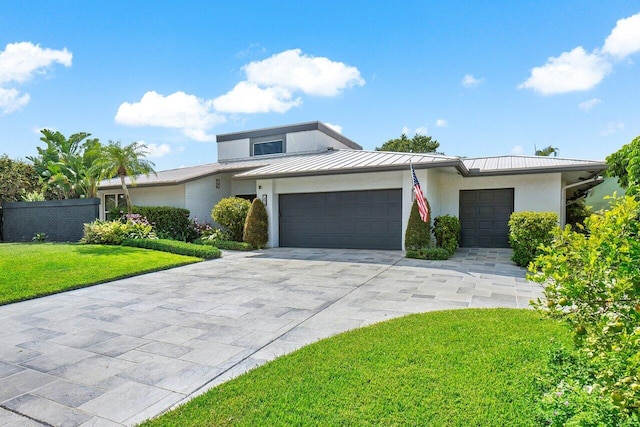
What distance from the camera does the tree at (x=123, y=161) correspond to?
1334 centimetres

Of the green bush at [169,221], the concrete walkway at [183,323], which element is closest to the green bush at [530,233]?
the concrete walkway at [183,323]

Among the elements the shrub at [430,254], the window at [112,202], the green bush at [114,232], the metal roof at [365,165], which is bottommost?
the shrub at [430,254]

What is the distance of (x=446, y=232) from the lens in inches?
434

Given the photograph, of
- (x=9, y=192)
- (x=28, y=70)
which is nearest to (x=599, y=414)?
(x=28, y=70)

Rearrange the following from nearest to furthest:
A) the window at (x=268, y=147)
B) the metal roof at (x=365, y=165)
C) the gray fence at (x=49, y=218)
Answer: the metal roof at (x=365, y=165), the gray fence at (x=49, y=218), the window at (x=268, y=147)

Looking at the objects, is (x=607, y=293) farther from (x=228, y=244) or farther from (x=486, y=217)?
(x=228, y=244)

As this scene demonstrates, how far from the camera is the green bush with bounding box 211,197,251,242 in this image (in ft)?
44.1

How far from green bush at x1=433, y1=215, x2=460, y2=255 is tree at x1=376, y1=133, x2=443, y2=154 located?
2343cm

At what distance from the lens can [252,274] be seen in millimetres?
8203

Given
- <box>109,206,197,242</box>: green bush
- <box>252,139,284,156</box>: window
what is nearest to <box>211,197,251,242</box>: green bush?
<box>109,206,197,242</box>: green bush

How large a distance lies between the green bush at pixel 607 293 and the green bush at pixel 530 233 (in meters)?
7.63

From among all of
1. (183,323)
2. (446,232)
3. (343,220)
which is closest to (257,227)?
(343,220)

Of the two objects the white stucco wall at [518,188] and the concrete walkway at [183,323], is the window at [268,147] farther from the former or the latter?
the concrete walkway at [183,323]

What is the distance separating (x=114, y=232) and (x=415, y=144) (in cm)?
2841
